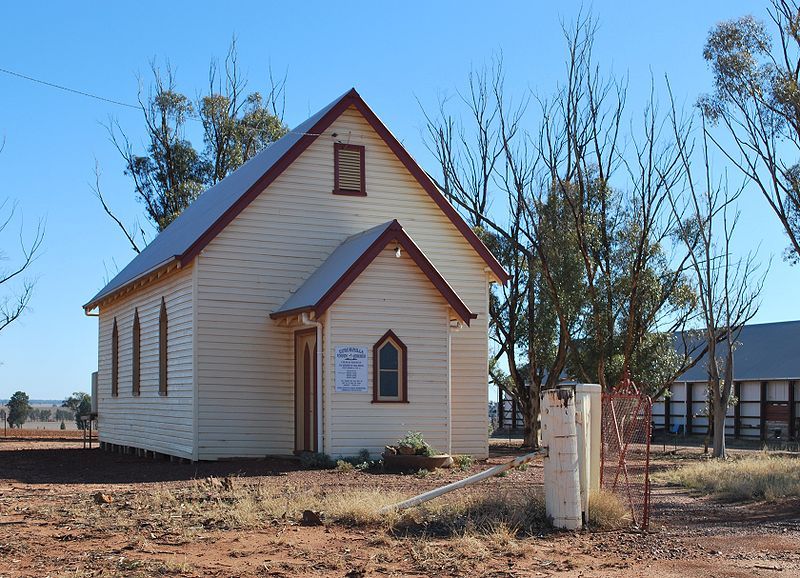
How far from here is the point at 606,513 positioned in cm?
1287

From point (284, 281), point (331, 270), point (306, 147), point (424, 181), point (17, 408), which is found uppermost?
point (306, 147)

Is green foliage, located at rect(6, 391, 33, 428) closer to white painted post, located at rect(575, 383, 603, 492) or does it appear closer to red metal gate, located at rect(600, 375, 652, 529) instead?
red metal gate, located at rect(600, 375, 652, 529)

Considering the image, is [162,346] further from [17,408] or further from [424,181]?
[17,408]

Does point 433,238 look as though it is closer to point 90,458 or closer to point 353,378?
point 353,378

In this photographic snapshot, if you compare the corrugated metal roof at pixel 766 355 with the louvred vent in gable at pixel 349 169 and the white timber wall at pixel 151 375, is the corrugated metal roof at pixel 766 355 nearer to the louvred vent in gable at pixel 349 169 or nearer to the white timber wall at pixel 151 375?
the louvred vent in gable at pixel 349 169

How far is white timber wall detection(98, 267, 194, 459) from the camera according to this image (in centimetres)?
2303

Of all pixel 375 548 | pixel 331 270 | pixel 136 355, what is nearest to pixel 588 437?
pixel 375 548

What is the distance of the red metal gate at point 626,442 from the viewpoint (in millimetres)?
13156

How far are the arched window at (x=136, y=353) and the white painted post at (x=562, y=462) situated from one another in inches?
671

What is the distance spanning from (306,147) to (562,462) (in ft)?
43.6

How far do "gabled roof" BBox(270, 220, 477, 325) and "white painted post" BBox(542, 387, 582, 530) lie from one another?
895 cm

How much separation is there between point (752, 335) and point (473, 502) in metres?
42.1

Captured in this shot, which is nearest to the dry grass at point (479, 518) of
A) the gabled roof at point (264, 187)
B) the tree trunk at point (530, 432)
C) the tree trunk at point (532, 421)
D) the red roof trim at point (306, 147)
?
the red roof trim at point (306, 147)

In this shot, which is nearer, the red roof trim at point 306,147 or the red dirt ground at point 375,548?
the red dirt ground at point 375,548
